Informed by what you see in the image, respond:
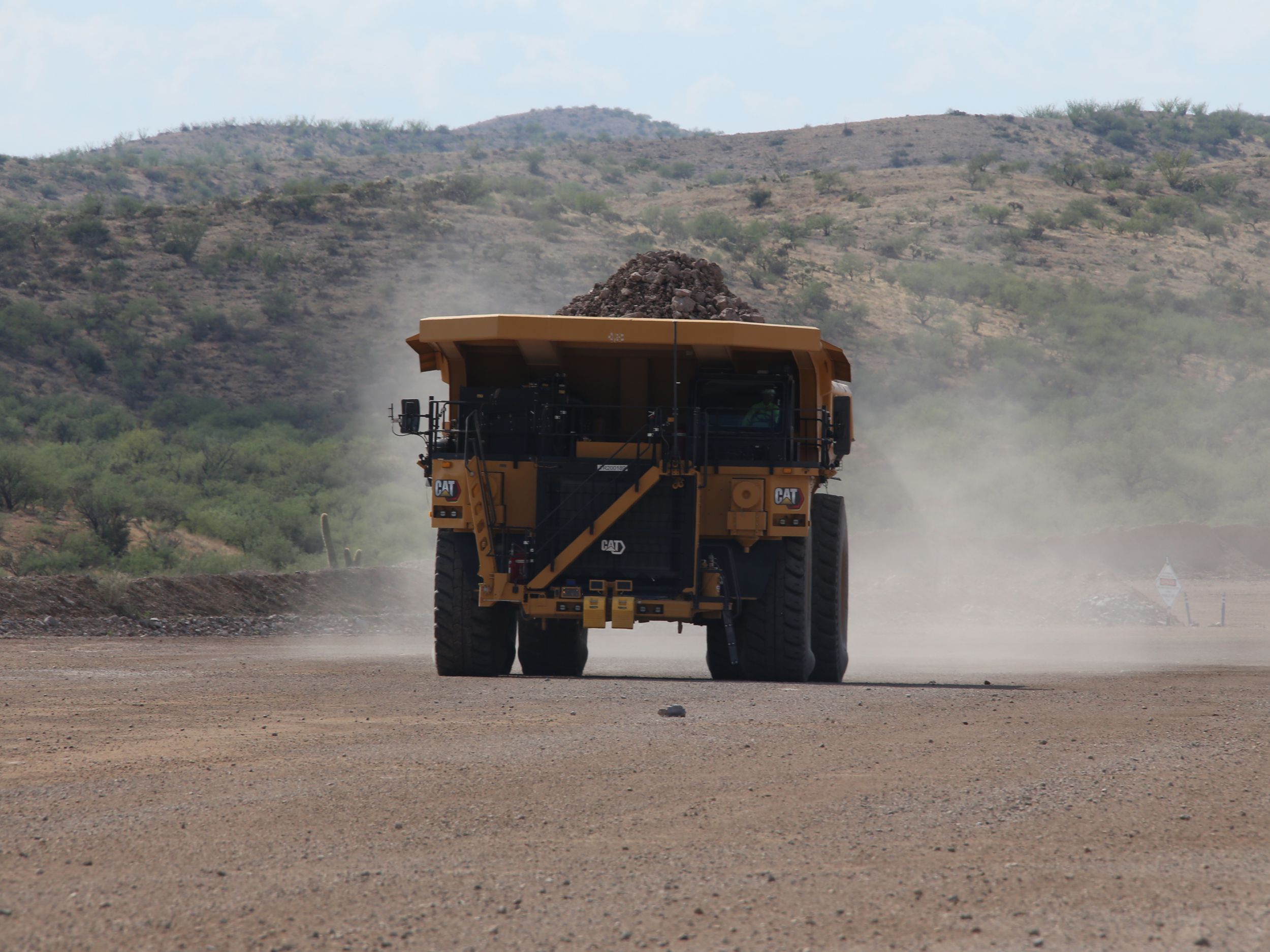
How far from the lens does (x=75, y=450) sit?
38.2m

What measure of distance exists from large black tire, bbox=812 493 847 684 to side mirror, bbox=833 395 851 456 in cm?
47

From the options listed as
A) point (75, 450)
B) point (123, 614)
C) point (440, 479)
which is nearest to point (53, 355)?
point (75, 450)

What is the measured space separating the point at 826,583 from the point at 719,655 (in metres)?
1.21

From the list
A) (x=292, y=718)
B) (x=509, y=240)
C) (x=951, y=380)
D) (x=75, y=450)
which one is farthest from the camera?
(x=509, y=240)

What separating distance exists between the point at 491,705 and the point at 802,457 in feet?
13.1

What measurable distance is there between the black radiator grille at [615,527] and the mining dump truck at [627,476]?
0.04ft

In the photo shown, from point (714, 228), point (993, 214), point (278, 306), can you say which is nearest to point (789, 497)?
point (278, 306)

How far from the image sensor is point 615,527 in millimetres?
12516

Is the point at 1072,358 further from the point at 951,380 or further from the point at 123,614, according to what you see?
the point at 123,614

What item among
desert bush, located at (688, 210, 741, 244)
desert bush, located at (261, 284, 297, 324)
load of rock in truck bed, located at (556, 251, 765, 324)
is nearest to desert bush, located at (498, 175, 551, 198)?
desert bush, located at (688, 210, 741, 244)

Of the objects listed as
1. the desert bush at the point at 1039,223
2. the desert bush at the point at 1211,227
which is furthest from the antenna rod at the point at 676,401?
the desert bush at the point at 1211,227

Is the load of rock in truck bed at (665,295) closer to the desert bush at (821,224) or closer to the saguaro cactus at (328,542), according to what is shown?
the saguaro cactus at (328,542)

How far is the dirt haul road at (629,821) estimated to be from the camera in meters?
4.73

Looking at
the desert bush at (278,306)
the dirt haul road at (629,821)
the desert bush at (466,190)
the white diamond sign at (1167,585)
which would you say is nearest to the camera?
the dirt haul road at (629,821)
